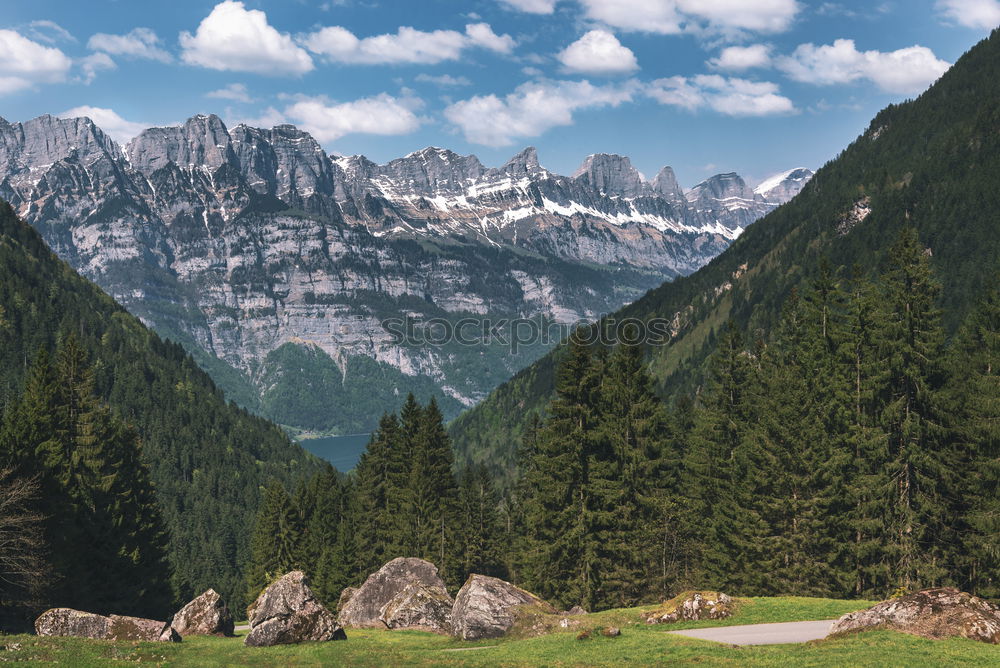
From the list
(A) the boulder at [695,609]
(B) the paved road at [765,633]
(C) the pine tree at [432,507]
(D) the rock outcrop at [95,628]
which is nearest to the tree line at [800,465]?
(C) the pine tree at [432,507]

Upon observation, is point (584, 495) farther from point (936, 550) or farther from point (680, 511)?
point (936, 550)

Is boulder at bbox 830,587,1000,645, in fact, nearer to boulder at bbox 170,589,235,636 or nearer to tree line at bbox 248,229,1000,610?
tree line at bbox 248,229,1000,610

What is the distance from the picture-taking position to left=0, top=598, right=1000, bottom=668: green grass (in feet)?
82.0

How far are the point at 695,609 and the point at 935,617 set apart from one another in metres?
12.2

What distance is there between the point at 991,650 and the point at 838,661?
5.32 metres

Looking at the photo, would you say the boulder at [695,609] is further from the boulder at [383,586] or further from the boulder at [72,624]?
→ the boulder at [72,624]

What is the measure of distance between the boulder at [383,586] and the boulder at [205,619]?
1118 centimetres

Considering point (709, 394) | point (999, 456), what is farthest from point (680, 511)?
point (999, 456)

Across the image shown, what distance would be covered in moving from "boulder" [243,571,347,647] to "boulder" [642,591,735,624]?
16.9m

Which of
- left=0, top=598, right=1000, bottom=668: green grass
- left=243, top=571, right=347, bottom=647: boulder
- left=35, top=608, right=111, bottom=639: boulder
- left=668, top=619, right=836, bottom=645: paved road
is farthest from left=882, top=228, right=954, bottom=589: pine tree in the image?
left=35, top=608, right=111, bottom=639: boulder

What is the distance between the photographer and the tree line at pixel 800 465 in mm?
42938

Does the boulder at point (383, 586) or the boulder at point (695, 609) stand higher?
the boulder at point (695, 609)

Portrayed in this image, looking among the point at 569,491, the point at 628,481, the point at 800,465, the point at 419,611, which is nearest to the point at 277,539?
the point at 419,611

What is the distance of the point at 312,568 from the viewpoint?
279ft
